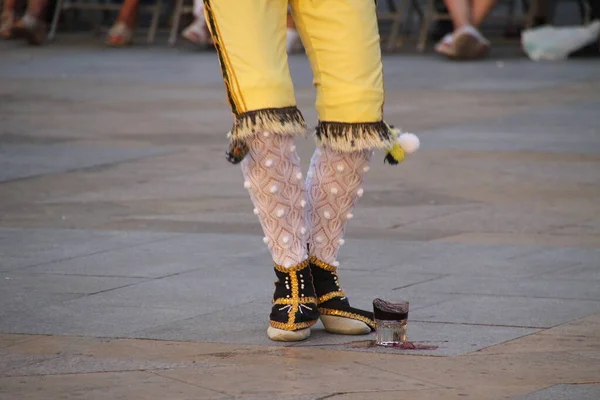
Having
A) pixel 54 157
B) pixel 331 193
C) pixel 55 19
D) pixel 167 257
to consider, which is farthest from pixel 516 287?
pixel 55 19

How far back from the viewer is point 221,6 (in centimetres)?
417

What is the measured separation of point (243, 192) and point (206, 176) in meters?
0.57

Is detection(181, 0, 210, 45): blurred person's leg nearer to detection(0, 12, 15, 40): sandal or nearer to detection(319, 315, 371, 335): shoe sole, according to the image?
detection(0, 12, 15, 40): sandal

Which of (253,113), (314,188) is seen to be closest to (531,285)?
(314,188)

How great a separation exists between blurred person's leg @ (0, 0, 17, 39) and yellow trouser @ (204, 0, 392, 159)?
14201 millimetres

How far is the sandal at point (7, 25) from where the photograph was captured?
59.3ft

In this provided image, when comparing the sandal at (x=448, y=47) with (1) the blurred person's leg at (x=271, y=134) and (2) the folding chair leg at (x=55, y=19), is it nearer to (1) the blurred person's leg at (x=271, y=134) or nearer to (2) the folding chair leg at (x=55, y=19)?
(2) the folding chair leg at (x=55, y=19)

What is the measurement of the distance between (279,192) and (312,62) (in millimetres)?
394

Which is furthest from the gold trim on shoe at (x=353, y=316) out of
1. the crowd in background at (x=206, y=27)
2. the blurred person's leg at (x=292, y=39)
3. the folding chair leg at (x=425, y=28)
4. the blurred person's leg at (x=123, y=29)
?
the blurred person's leg at (x=123, y=29)

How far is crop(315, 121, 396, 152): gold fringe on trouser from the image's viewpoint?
4270 millimetres

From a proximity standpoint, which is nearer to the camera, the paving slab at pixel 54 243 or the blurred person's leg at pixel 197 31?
the paving slab at pixel 54 243

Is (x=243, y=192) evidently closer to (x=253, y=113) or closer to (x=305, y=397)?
(x=253, y=113)

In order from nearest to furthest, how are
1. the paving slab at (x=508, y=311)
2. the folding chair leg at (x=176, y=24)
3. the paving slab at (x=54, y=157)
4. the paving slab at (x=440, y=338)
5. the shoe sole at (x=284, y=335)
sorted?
the paving slab at (x=440, y=338), the shoe sole at (x=284, y=335), the paving slab at (x=508, y=311), the paving slab at (x=54, y=157), the folding chair leg at (x=176, y=24)

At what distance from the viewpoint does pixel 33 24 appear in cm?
1730
